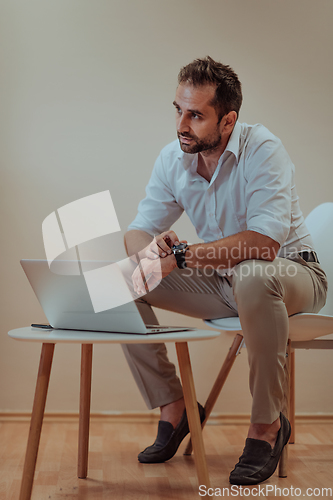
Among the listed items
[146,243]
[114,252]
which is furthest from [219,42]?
[114,252]

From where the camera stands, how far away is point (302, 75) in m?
1.92

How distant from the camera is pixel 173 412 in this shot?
4.41ft

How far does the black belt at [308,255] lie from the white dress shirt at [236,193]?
0.05 ft

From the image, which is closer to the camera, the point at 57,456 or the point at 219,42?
the point at 57,456

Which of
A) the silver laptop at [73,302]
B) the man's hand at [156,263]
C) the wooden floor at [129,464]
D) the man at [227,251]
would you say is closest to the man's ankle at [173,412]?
the man at [227,251]

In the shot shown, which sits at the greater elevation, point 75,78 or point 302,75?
point 75,78

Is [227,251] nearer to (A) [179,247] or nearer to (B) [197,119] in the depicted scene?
(A) [179,247]

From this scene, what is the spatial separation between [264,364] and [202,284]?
346mm

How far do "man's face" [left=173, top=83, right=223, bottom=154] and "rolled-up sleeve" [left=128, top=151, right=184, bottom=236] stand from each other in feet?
0.56

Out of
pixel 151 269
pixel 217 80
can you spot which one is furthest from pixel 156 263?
pixel 217 80

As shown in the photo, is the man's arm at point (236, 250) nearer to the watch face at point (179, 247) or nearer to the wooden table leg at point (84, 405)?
the watch face at point (179, 247)

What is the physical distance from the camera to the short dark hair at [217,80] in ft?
4.38

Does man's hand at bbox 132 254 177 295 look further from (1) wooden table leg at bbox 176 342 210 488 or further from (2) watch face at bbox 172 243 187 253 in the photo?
(1) wooden table leg at bbox 176 342 210 488

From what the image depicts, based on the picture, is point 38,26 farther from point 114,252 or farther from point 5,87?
point 114,252
